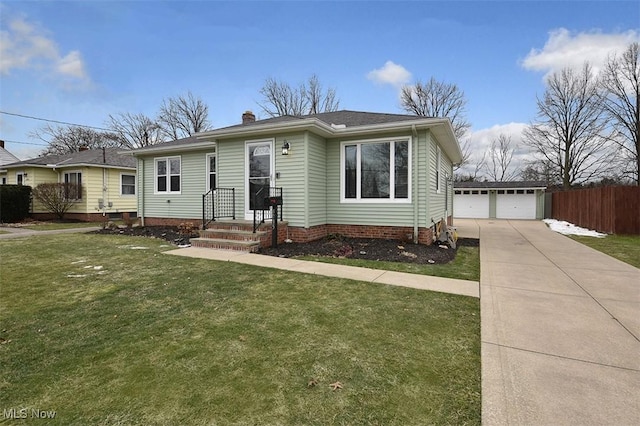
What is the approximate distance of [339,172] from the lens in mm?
9453

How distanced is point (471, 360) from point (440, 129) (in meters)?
7.23

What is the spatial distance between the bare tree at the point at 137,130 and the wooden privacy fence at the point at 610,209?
36.1 meters

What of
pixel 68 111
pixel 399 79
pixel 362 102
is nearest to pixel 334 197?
pixel 362 102

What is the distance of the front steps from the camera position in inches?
309

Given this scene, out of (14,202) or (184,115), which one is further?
(184,115)

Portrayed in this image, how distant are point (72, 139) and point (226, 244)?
123 feet

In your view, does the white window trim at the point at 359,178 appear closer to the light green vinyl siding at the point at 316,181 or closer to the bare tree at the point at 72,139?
the light green vinyl siding at the point at 316,181

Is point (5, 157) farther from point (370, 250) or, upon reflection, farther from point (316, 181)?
point (370, 250)

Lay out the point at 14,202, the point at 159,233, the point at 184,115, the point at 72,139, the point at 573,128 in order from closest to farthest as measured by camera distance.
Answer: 1. the point at 159,233
2. the point at 14,202
3. the point at 573,128
4. the point at 184,115
5. the point at 72,139

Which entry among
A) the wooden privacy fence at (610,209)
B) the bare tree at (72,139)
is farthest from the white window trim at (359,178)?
the bare tree at (72,139)

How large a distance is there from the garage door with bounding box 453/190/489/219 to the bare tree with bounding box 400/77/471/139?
6.45m

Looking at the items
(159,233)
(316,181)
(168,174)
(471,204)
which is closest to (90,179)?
(168,174)

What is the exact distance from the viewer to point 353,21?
11.7 m

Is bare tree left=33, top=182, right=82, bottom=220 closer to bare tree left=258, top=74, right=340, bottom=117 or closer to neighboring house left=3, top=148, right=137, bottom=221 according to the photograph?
neighboring house left=3, top=148, right=137, bottom=221
